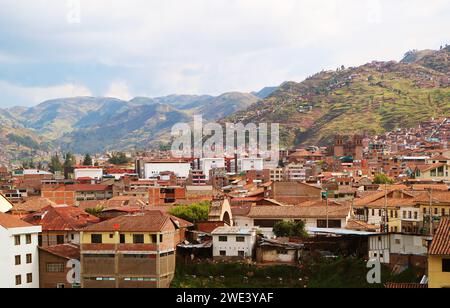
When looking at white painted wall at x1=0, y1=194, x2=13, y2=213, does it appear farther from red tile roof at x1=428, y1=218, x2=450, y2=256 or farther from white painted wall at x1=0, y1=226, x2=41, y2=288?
red tile roof at x1=428, y1=218, x2=450, y2=256

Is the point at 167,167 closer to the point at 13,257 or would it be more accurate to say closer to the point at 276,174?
the point at 276,174

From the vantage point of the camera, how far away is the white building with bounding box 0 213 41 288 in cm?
1599

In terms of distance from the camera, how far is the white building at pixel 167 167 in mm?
57669

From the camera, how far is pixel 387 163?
5400cm

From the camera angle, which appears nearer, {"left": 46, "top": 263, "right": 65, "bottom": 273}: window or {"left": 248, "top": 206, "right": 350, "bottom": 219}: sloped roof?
{"left": 46, "top": 263, "right": 65, "bottom": 273}: window

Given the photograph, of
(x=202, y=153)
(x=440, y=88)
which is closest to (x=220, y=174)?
(x=202, y=153)

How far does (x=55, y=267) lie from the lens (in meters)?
16.9

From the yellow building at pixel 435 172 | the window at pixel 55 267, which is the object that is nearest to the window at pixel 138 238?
the window at pixel 55 267

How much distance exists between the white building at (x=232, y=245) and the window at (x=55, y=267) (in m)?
3.50

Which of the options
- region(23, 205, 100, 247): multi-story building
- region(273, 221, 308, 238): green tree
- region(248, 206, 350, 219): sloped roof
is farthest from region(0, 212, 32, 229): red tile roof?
region(248, 206, 350, 219): sloped roof

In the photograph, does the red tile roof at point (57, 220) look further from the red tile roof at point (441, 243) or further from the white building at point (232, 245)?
the red tile roof at point (441, 243)

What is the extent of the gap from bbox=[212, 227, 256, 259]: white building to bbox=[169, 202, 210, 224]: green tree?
11.7ft

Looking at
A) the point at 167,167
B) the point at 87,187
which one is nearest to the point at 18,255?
the point at 87,187
